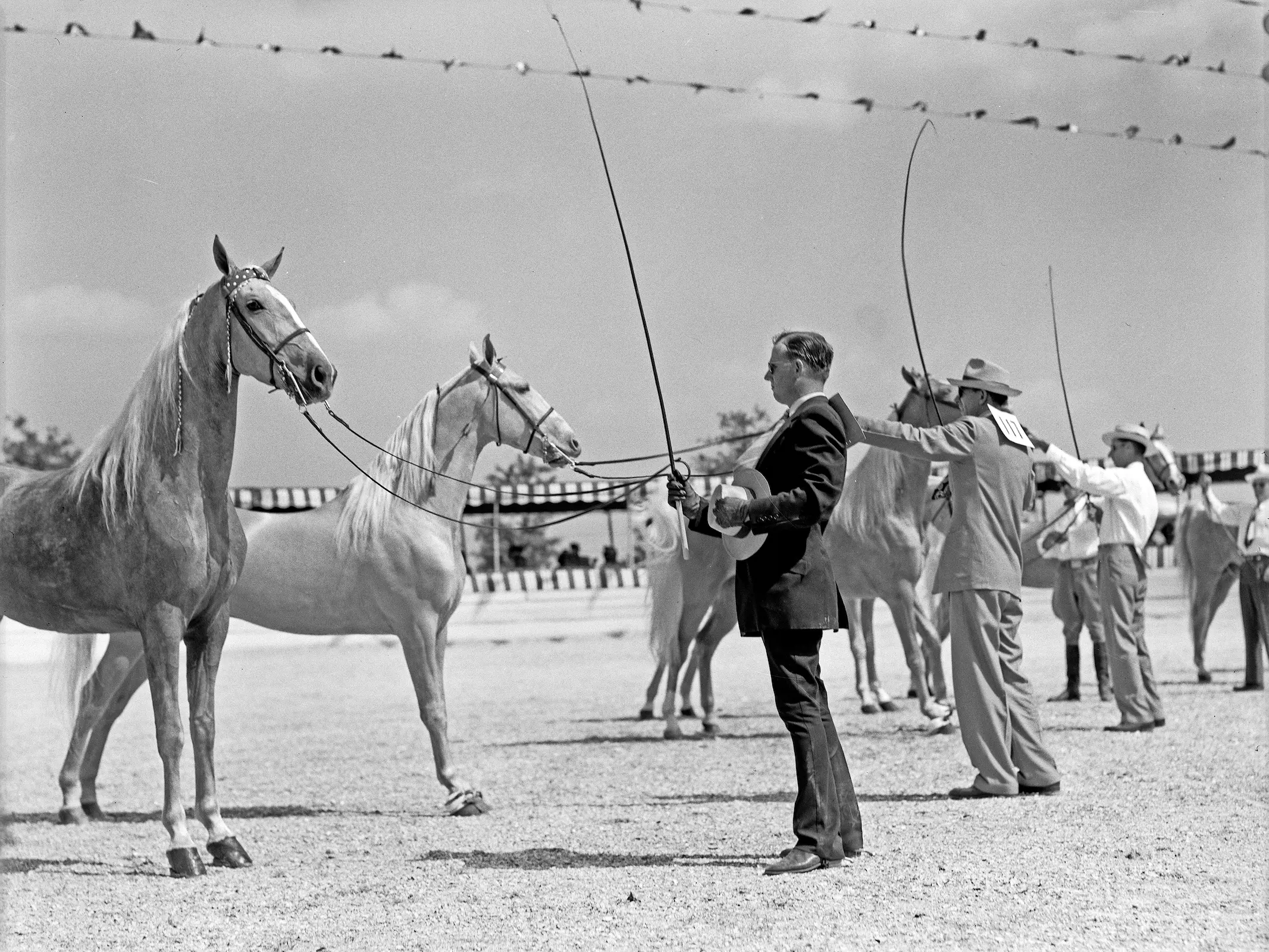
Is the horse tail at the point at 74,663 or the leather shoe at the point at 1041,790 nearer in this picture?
the leather shoe at the point at 1041,790

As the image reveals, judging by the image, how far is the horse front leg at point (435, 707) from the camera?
7.18m

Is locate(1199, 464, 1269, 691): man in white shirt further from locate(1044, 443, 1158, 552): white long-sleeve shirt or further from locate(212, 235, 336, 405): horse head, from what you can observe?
locate(212, 235, 336, 405): horse head

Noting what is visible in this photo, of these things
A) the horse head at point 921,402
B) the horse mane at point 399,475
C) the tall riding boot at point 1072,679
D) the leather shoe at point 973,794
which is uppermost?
the horse head at point 921,402

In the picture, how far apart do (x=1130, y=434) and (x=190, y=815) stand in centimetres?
631

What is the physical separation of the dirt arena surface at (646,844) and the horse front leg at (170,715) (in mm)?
171

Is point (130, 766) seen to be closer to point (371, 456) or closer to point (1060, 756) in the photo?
point (371, 456)

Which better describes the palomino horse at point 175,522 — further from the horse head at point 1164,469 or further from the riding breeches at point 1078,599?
the riding breeches at point 1078,599

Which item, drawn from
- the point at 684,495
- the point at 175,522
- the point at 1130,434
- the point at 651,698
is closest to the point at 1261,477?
the point at 1130,434

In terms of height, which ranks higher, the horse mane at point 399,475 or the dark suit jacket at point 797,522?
the horse mane at point 399,475

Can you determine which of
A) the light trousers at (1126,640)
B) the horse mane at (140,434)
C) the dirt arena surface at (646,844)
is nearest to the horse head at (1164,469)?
the light trousers at (1126,640)

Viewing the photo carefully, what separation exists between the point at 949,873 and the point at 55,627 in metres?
3.68

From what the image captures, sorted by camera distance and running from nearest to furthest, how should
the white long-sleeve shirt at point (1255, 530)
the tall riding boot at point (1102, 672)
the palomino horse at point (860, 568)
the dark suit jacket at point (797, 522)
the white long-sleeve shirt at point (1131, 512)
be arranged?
the dark suit jacket at point (797, 522)
the white long-sleeve shirt at point (1131, 512)
the palomino horse at point (860, 568)
the white long-sleeve shirt at point (1255, 530)
the tall riding boot at point (1102, 672)

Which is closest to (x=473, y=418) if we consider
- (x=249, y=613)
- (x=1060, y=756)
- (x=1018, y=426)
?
(x=249, y=613)

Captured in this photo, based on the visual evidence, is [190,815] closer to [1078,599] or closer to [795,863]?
[795,863]
